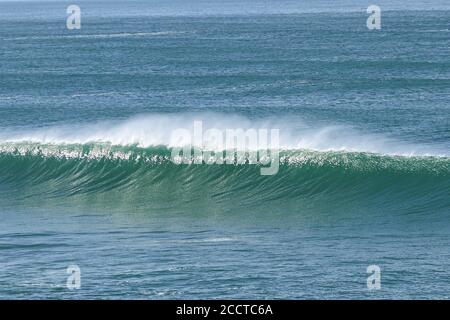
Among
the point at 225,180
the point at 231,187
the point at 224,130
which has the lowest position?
the point at 231,187

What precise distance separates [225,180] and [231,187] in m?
0.61

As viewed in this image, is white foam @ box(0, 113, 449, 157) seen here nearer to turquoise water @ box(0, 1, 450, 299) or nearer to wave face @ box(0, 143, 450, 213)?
turquoise water @ box(0, 1, 450, 299)

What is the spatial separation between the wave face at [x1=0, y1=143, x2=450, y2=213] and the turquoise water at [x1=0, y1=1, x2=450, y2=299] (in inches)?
2.3

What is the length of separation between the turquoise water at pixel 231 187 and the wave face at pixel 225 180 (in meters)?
0.06

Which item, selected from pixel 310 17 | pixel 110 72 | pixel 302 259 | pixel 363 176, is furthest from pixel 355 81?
pixel 310 17

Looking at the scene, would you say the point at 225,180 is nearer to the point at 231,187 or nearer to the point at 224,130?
the point at 231,187

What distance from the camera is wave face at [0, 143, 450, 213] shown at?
25469 millimetres

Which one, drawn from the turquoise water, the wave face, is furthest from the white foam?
the wave face

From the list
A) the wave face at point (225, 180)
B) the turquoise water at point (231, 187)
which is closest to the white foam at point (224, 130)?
the turquoise water at point (231, 187)

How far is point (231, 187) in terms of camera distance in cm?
2698

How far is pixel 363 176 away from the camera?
87.7ft

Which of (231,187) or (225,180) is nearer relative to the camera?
(231,187)

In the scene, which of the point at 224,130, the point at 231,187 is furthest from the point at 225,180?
the point at 224,130

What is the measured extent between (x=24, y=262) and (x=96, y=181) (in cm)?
971
